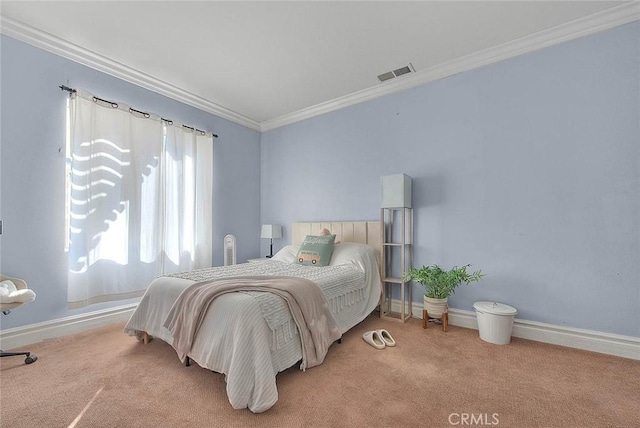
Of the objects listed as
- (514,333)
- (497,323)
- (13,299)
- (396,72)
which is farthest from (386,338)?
(13,299)

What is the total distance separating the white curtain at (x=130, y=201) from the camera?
2.73 metres

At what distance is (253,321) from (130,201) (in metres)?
2.37

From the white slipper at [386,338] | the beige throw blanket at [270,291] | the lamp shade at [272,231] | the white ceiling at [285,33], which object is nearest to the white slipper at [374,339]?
the white slipper at [386,338]

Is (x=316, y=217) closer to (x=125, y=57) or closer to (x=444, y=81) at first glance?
(x=444, y=81)

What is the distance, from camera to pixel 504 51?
108 inches

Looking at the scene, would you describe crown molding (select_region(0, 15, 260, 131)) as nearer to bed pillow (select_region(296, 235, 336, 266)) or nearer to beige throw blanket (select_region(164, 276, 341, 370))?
bed pillow (select_region(296, 235, 336, 266))

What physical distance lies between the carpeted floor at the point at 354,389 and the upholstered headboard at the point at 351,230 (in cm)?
134

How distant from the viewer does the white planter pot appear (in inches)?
110

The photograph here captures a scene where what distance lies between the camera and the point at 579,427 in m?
1.44

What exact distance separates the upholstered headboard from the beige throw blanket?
142 cm

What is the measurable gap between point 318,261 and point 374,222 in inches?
35.5

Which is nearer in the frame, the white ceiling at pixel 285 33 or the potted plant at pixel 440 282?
the white ceiling at pixel 285 33

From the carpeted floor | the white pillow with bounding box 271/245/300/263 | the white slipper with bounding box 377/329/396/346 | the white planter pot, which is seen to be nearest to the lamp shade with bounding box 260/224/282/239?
the white pillow with bounding box 271/245/300/263

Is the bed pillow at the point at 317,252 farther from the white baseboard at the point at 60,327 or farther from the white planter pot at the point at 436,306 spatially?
the white baseboard at the point at 60,327
